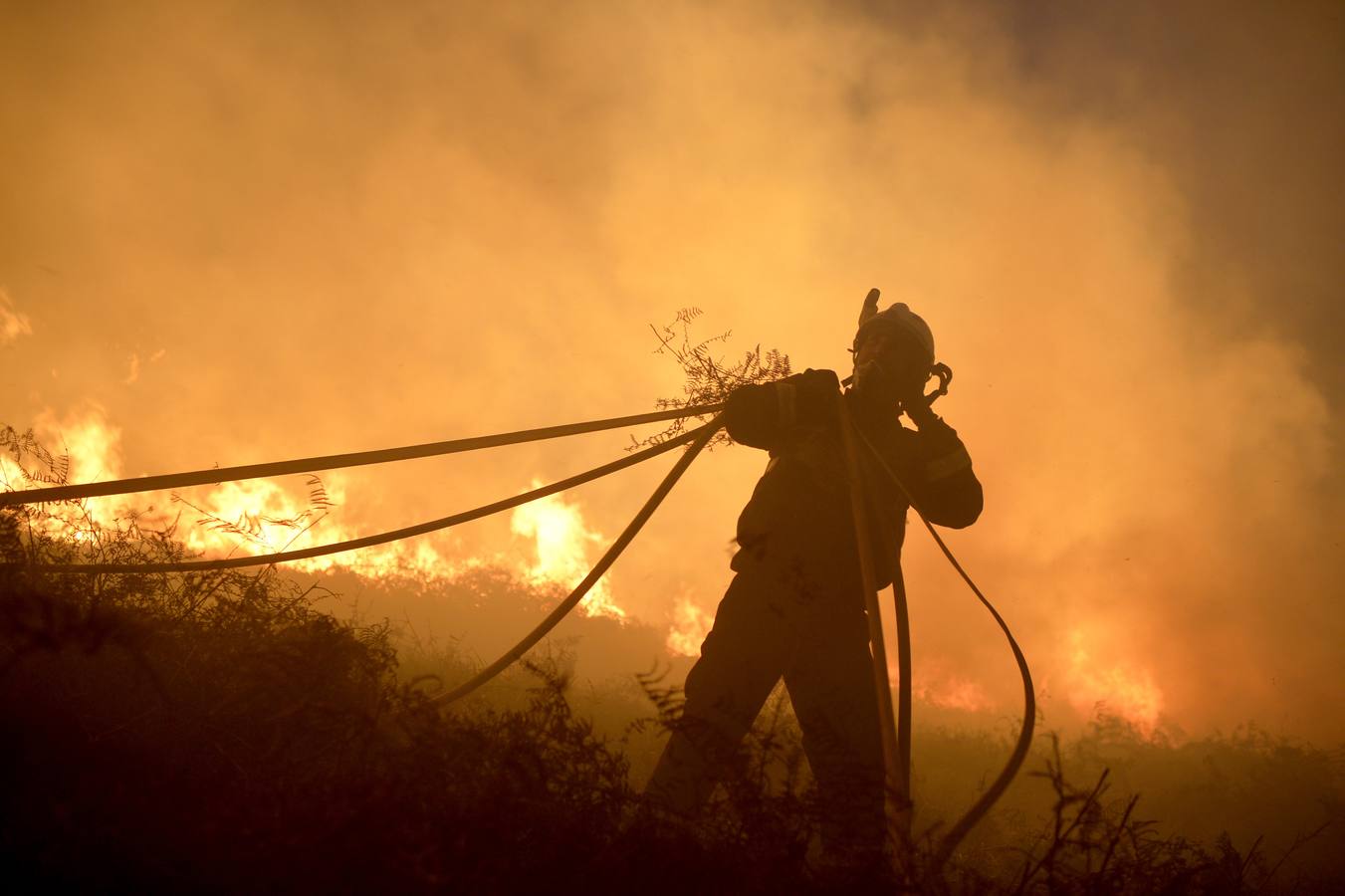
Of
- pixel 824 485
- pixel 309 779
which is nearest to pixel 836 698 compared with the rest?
pixel 824 485

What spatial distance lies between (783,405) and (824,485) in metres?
0.54

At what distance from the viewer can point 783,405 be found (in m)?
3.57

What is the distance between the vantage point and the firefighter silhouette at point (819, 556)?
9.04ft

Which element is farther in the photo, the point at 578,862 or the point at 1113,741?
the point at 1113,741

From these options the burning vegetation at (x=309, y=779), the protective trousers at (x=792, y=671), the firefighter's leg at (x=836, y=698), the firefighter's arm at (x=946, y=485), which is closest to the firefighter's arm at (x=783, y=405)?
the firefighter's arm at (x=946, y=485)

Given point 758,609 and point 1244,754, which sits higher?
point 1244,754

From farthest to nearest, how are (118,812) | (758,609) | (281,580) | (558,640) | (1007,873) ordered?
(558,640), (1007,873), (281,580), (758,609), (118,812)

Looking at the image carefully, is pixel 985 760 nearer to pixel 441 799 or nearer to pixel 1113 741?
pixel 1113 741

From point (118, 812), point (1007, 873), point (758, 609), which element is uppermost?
point (758, 609)

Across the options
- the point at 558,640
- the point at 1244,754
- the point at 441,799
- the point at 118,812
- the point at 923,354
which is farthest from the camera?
the point at 1244,754

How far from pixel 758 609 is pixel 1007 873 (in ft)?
12.1

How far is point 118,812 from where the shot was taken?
1365 mm

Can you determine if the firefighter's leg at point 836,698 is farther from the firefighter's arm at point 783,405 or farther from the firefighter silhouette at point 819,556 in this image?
the firefighter's arm at point 783,405

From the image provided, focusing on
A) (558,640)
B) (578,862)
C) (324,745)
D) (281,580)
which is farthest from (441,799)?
(558,640)
